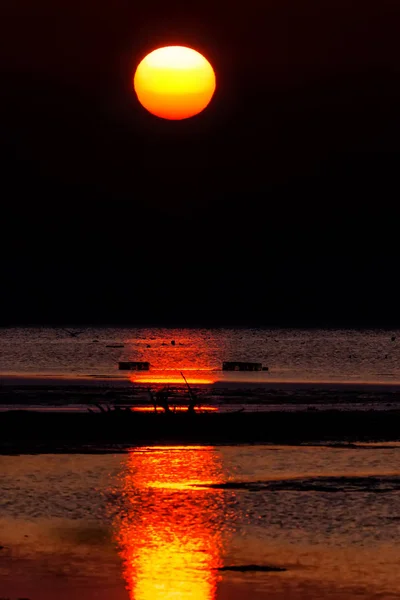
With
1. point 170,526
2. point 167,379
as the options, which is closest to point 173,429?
point 170,526

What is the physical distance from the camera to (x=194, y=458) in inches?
1594

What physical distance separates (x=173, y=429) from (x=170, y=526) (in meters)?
20.9

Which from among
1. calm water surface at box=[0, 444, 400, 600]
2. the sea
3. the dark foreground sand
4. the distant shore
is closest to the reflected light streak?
the distant shore

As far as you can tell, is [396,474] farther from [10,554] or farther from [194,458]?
[10,554]

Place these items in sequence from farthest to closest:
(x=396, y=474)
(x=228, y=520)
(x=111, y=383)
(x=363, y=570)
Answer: (x=111, y=383) → (x=396, y=474) → (x=228, y=520) → (x=363, y=570)

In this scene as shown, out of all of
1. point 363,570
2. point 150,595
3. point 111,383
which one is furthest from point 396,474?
point 111,383

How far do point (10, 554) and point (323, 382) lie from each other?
69302 mm

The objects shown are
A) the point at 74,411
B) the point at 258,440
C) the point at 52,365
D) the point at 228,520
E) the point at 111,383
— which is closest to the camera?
the point at 228,520

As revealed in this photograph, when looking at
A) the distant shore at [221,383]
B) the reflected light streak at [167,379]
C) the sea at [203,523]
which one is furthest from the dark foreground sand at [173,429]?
A: the reflected light streak at [167,379]

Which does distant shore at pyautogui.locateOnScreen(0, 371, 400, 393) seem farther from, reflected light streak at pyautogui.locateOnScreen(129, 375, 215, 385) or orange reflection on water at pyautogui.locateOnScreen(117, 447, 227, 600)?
orange reflection on water at pyautogui.locateOnScreen(117, 447, 227, 600)

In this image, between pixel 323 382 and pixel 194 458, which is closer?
pixel 194 458

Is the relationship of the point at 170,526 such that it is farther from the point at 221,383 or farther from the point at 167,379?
the point at 167,379

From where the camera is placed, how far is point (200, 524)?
28125 mm

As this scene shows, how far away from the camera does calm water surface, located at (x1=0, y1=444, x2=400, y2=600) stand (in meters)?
21.9
